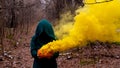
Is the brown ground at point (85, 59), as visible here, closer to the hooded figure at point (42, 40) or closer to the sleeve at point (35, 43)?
the hooded figure at point (42, 40)

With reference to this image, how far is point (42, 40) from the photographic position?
545 centimetres

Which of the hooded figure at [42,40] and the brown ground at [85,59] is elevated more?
the hooded figure at [42,40]

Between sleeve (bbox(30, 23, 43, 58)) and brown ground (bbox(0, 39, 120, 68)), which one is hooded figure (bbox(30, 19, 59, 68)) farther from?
brown ground (bbox(0, 39, 120, 68))

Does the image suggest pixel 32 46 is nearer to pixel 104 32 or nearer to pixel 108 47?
pixel 104 32

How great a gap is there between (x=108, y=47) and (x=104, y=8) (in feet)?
27.0

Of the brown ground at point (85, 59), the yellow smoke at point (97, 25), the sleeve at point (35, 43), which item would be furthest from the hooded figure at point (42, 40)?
the brown ground at point (85, 59)

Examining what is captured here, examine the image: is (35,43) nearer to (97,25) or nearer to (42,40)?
(42,40)

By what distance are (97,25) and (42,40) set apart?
5.45 ft

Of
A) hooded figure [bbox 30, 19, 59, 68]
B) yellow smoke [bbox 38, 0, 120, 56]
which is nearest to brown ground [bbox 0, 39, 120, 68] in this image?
hooded figure [bbox 30, 19, 59, 68]

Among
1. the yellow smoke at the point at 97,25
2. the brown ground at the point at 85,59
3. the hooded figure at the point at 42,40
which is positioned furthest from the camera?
the brown ground at the point at 85,59

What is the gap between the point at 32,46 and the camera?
5.43m

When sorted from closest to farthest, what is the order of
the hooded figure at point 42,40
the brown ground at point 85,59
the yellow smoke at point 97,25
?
the yellow smoke at point 97,25 → the hooded figure at point 42,40 → the brown ground at point 85,59

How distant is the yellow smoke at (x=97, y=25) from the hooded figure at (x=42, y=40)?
864 mm

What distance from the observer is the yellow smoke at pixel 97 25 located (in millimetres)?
4047
